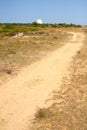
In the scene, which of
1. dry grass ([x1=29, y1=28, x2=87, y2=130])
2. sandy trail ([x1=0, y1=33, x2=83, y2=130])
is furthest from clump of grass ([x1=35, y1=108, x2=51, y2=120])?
sandy trail ([x1=0, y1=33, x2=83, y2=130])

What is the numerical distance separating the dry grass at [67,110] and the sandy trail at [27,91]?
0.36 metres

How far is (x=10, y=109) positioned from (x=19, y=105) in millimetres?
449

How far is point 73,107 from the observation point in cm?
916

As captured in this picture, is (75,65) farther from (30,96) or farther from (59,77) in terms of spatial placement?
(30,96)

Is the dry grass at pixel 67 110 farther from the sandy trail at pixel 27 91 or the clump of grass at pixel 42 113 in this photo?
the sandy trail at pixel 27 91

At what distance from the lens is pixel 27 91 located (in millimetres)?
10938

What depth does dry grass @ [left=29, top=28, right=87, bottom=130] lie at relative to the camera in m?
7.80

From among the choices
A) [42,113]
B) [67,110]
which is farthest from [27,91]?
[42,113]

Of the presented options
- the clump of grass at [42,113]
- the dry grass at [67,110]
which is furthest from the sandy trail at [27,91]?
the dry grass at [67,110]

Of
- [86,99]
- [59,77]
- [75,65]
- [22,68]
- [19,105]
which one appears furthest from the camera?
[75,65]

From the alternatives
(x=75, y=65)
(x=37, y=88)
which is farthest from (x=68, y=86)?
(x=75, y=65)

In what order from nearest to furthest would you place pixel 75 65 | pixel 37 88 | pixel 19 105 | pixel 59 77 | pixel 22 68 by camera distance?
pixel 19 105 → pixel 37 88 → pixel 59 77 → pixel 22 68 → pixel 75 65

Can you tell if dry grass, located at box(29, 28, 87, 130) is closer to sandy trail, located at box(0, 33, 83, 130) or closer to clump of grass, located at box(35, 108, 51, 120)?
clump of grass, located at box(35, 108, 51, 120)

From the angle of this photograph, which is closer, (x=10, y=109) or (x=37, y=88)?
(x=10, y=109)
